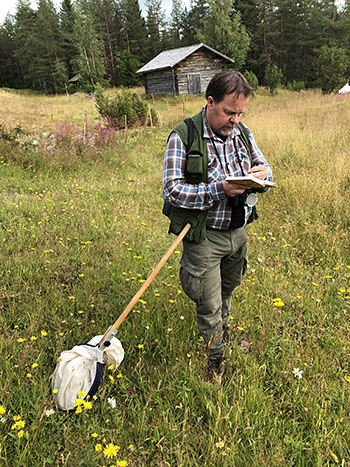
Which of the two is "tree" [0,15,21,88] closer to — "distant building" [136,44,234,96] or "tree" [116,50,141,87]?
"tree" [116,50,141,87]

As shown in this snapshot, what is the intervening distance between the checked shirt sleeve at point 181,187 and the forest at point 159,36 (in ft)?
107

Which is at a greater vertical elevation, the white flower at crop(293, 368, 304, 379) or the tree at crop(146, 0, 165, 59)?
the tree at crop(146, 0, 165, 59)

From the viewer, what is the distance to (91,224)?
4.63 m

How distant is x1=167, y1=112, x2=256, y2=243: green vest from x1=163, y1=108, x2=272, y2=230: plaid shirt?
0.12 feet

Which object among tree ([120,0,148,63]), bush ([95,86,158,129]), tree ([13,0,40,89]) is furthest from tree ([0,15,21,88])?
bush ([95,86,158,129])

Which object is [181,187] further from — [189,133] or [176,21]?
[176,21]

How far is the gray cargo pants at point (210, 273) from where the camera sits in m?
2.17

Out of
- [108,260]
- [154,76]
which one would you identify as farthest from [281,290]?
[154,76]

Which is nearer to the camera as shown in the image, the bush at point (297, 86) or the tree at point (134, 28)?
the bush at point (297, 86)

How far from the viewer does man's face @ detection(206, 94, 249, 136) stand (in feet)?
6.38

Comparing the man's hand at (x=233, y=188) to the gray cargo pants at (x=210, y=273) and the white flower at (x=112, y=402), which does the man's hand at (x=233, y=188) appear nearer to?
the gray cargo pants at (x=210, y=273)

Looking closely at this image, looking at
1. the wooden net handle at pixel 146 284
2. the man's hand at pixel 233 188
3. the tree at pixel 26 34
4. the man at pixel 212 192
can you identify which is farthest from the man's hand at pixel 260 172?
the tree at pixel 26 34

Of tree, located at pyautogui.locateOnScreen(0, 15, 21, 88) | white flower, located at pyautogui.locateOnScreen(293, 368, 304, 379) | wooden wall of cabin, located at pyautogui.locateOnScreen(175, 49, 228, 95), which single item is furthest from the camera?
tree, located at pyautogui.locateOnScreen(0, 15, 21, 88)

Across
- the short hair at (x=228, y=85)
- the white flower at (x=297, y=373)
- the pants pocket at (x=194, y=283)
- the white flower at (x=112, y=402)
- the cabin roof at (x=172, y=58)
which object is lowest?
the white flower at (x=297, y=373)
